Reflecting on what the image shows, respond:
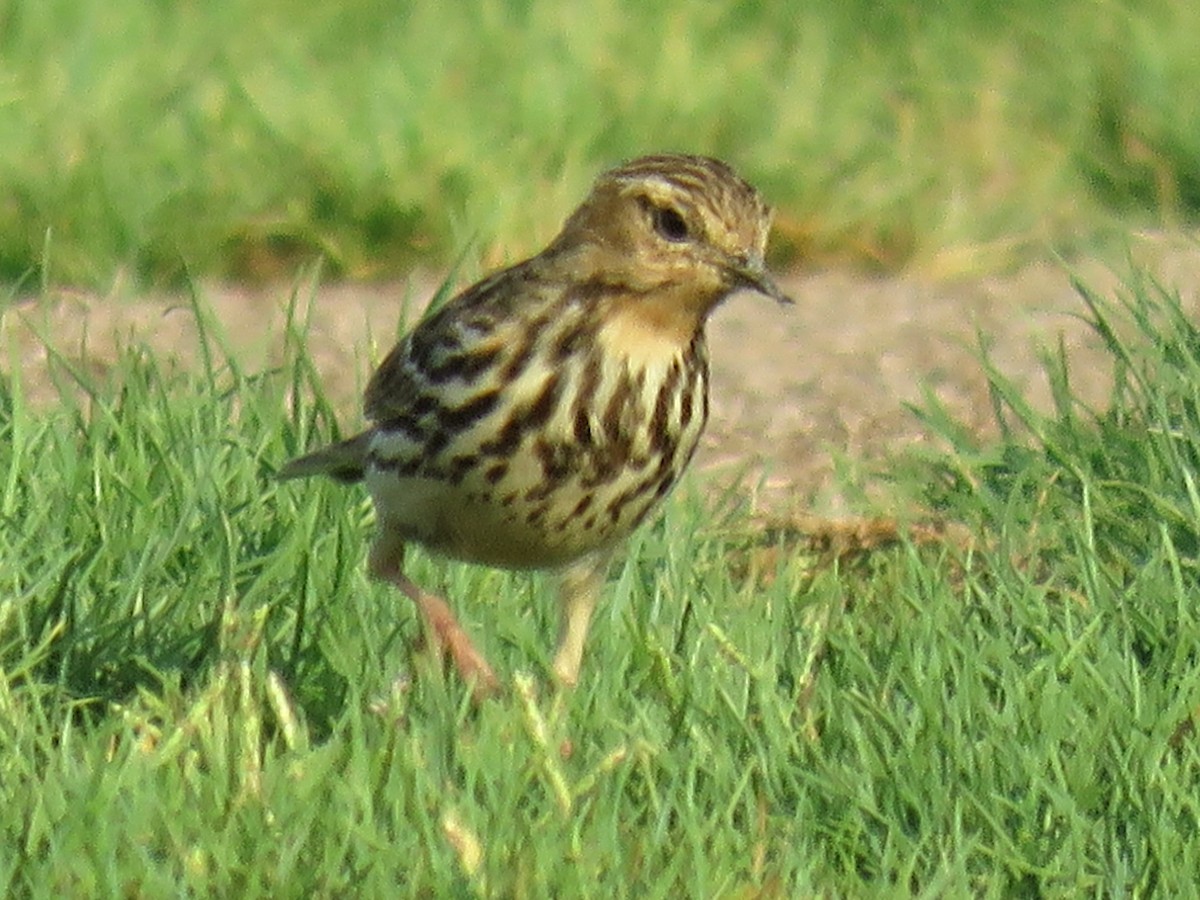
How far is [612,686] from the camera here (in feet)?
17.1

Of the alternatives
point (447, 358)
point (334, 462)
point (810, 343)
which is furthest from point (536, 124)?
point (447, 358)

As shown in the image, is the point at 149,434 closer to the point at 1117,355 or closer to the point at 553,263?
the point at 553,263

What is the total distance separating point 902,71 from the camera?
1104 cm

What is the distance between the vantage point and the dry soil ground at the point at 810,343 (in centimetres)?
717

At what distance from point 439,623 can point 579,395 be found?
496mm

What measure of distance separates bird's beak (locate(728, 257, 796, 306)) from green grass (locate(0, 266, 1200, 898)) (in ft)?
2.05

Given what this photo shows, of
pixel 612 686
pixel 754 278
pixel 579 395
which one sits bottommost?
pixel 612 686

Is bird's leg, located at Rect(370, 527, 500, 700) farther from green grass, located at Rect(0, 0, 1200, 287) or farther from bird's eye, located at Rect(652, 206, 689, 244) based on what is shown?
green grass, located at Rect(0, 0, 1200, 287)

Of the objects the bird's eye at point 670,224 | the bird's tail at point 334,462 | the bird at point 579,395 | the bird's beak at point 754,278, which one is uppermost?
the bird's eye at point 670,224

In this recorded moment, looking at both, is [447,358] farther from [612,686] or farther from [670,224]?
[612,686]

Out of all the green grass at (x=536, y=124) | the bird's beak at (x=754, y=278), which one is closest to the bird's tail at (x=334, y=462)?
the bird's beak at (x=754, y=278)

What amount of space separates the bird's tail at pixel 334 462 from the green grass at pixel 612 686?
9 cm

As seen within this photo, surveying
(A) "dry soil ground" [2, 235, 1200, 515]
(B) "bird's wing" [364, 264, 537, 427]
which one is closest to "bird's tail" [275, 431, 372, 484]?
(B) "bird's wing" [364, 264, 537, 427]

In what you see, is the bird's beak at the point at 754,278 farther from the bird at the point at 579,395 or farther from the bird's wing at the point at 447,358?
the bird's wing at the point at 447,358
